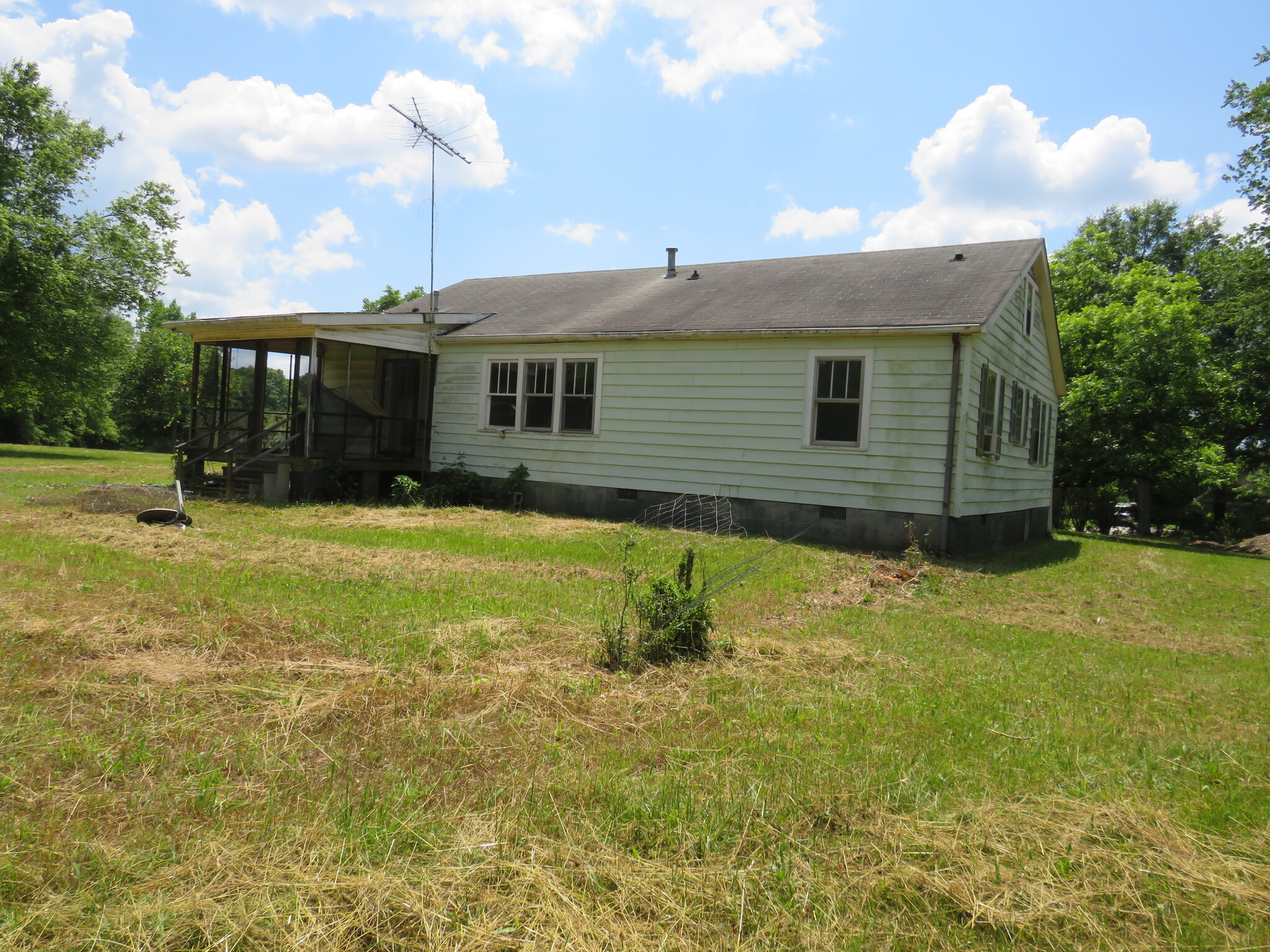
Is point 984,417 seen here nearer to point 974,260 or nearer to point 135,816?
point 974,260

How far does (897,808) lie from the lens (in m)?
3.17

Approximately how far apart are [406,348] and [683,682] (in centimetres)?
1225

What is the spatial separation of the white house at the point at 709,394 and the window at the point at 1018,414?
0.09 metres

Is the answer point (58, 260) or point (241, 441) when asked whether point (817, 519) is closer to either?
point (241, 441)

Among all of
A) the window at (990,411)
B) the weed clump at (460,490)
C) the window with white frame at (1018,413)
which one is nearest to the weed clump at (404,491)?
the weed clump at (460,490)

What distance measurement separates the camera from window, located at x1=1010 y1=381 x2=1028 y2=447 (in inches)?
575

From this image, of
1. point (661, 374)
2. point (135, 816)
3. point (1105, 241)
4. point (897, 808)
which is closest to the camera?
point (135, 816)

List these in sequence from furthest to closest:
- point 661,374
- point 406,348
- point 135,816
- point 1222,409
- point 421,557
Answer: point 1222,409 → point 406,348 → point 661,374 → point 421,557 → point 135,816

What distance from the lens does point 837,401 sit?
12.3 metres

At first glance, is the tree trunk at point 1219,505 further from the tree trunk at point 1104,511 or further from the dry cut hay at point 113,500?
the dry cut hay at point 113,500

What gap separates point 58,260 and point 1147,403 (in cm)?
3447

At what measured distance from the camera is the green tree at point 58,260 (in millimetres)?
25500

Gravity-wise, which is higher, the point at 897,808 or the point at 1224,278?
the point at 1224,278

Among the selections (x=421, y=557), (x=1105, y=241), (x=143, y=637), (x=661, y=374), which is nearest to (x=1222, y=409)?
(x=1105, y=241)
